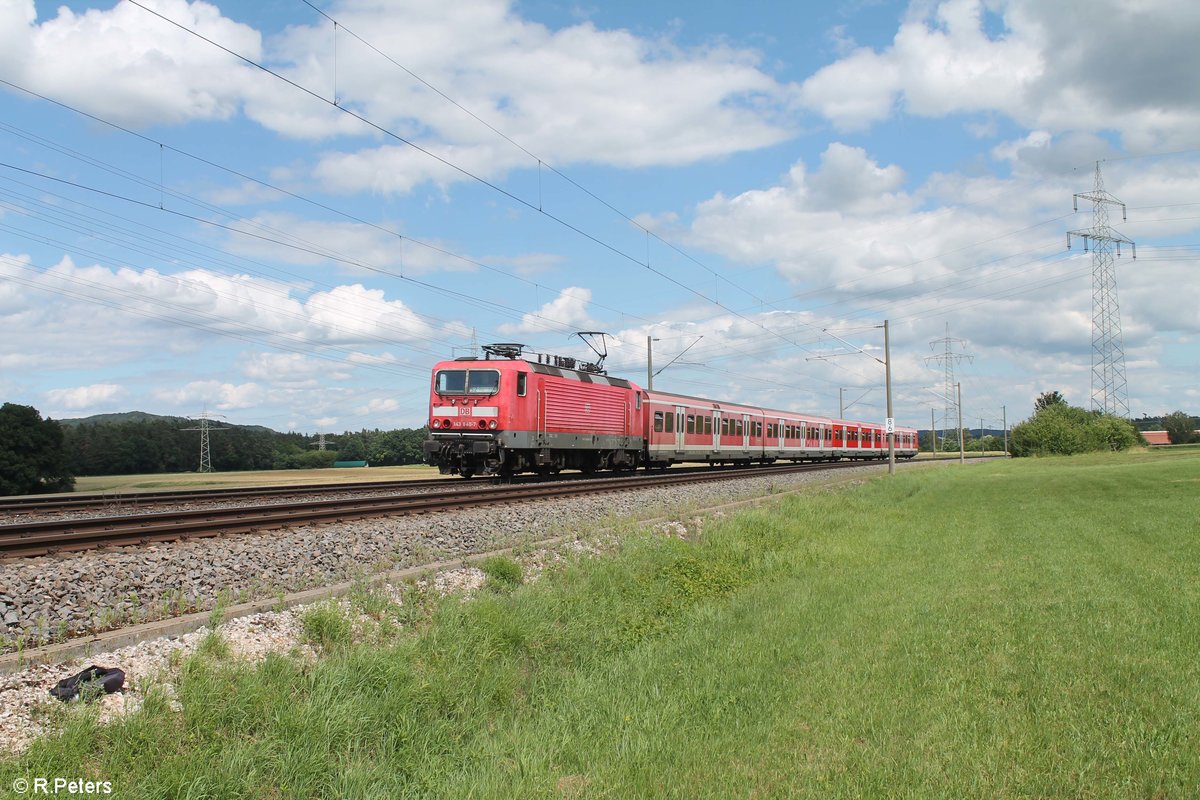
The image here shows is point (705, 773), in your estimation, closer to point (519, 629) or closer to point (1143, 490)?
point (519, 629)

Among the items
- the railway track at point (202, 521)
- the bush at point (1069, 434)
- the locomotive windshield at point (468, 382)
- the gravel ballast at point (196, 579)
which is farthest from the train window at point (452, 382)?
the bush at point (1069, 434)

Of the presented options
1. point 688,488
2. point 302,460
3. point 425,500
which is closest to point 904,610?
point 425,500

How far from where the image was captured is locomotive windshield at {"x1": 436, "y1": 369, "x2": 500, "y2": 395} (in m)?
25.6

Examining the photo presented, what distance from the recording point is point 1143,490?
2962cm

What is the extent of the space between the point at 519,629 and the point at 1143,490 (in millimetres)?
29025

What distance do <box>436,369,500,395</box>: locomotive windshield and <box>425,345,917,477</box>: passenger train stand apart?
0.11ft

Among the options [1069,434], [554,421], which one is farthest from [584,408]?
[1069,434]

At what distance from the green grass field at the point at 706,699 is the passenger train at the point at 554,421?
14.0 metres

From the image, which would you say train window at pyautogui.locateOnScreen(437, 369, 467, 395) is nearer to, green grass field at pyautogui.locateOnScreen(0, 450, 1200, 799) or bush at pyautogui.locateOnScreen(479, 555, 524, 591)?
green grass field at pyautogui.locateOnScreen(0, 450, 1200, 799)

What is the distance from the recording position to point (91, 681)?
232 inches

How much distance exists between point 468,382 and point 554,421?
3560 mm

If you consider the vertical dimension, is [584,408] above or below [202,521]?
above

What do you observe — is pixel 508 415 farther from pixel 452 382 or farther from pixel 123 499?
pixel 123 499

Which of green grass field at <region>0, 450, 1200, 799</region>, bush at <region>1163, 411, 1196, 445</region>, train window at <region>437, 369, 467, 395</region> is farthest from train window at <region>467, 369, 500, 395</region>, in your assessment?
bush at <region>1163, 411, 1196, 445</region>
